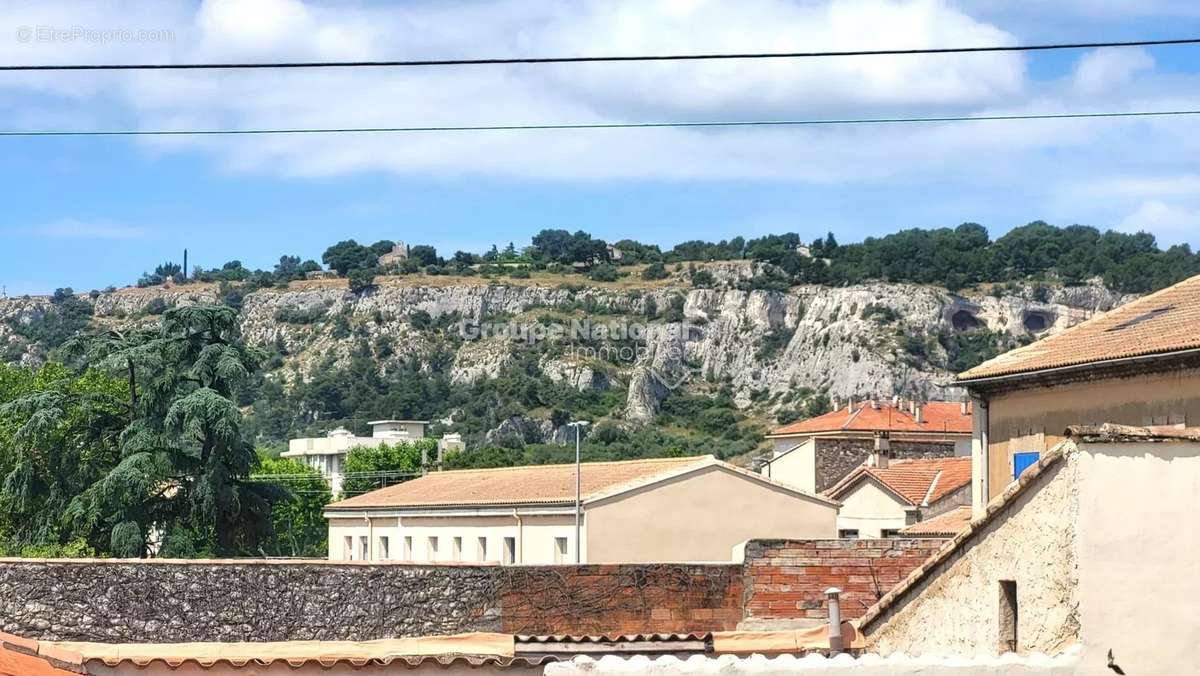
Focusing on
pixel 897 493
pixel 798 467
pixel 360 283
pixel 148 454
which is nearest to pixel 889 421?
pixel 798 467

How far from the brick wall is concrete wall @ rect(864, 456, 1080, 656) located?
21.9 feet

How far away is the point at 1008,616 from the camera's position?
1003 cm

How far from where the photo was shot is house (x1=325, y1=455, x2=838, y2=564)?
132ft

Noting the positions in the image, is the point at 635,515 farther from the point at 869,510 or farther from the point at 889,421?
the point at 889,421

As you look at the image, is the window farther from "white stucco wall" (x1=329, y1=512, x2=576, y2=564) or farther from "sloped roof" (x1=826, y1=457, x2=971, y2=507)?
"sloped roof" (x1=826, y1=457, x2=971, y2=507)

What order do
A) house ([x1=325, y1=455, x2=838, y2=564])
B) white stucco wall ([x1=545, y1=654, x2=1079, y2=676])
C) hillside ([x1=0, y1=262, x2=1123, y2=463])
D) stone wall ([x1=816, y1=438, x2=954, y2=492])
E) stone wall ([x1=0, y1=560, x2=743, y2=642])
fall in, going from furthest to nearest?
hillside ([x1=0, y1=262, x2=1123, y2=463]), stone wall ([x1=816, y1=438, x2=954, y2=492]), house ([x1=325, y1=455, x2=838, y2=564]), stone wall ([x1=0, y1=560, x2=743, y2=642]), white stucco wall ([x1=545, y1=654, x2=1079, y2=676])

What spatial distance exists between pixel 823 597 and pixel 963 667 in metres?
9.59

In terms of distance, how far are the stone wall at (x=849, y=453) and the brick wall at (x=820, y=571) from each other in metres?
44.4

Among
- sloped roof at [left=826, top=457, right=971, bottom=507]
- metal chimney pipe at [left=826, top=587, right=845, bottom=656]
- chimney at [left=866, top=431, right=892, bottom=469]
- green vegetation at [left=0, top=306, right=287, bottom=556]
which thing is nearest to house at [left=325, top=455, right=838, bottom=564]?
sloped roof at [left=826, top=457, right=971, bottom=507]

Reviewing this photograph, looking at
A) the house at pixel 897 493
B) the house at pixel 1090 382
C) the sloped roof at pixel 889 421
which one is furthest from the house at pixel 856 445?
the house at pixel 1090 382

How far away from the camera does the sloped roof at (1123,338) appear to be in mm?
21812

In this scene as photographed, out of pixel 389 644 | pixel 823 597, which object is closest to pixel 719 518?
pixel 823 597

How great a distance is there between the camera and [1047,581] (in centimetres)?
951

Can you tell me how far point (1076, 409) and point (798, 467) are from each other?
41.5 meters
